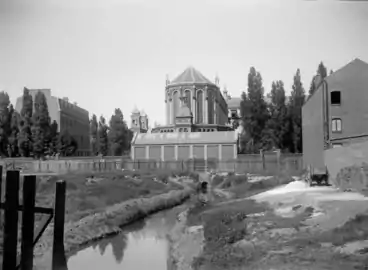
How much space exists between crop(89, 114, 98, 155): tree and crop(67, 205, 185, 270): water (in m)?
1.57

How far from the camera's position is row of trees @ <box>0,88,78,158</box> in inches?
225

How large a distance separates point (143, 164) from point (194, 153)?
134 centimetres

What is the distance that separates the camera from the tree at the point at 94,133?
5914 millimetres

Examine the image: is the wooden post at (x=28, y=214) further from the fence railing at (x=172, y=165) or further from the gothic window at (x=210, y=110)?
the gothic window at (x=210, y=110)

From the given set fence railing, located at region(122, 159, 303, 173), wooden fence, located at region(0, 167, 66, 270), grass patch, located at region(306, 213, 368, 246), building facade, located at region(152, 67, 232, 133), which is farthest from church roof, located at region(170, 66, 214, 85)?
wooden fence, located at region(0, 167, 66, 270)

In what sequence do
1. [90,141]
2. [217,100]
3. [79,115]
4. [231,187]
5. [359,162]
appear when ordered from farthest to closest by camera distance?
[231,187] → [217,100] → [90,141] → [79,115] → [359,162]

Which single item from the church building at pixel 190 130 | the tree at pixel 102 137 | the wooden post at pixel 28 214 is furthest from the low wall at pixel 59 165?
the wooden post at pixel 28 214

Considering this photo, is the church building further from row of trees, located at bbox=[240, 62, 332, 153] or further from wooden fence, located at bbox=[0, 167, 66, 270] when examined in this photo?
wooden fence, located at bbox=[0, 167, 66, 270]

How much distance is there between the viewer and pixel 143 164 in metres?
9.74

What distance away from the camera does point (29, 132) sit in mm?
5891

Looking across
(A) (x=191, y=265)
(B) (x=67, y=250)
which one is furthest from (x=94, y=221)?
(A) (x=191, y=265)

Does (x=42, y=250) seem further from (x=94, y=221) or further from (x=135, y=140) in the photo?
(x=135, y=140)

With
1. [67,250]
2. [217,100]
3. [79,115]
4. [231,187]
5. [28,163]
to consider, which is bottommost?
[67,250]

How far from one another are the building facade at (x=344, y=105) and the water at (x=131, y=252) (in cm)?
291
